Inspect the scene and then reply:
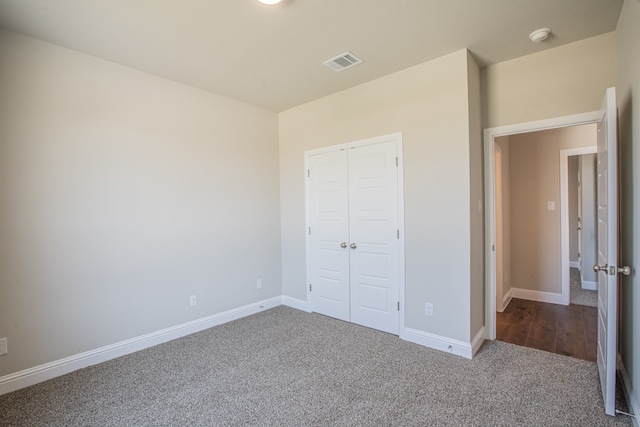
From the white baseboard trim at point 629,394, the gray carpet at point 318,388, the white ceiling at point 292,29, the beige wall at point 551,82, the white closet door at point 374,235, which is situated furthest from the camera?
the white closet door at point 374,235

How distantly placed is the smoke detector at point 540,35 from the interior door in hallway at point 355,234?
1409 mm

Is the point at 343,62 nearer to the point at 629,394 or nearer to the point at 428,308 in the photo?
the point at 428,308

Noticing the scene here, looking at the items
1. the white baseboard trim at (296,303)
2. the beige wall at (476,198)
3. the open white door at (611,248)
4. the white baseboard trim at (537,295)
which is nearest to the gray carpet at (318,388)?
the open white door at (611,248)

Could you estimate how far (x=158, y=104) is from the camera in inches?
126

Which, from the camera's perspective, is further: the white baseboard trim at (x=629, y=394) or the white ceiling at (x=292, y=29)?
the white ceiling at (x=292, y=29)

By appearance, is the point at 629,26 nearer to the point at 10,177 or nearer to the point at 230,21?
the point at 230,21

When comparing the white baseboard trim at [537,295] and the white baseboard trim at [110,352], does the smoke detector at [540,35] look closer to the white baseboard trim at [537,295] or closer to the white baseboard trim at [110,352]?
the white baseboard trim at [537,295]

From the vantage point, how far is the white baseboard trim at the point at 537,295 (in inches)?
167

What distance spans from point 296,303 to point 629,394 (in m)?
3.26

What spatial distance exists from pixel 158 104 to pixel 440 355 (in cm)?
370

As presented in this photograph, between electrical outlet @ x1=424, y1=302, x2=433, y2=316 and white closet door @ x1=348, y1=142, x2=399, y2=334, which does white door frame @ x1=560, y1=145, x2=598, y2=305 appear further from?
white closet door @ x1=348, y1=142, x2=399, y2=334

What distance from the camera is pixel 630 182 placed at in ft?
6.75

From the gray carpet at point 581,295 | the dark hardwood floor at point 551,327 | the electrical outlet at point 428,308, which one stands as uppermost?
the electrical outlet at point 428,308

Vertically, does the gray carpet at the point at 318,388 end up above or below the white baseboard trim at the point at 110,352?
below
